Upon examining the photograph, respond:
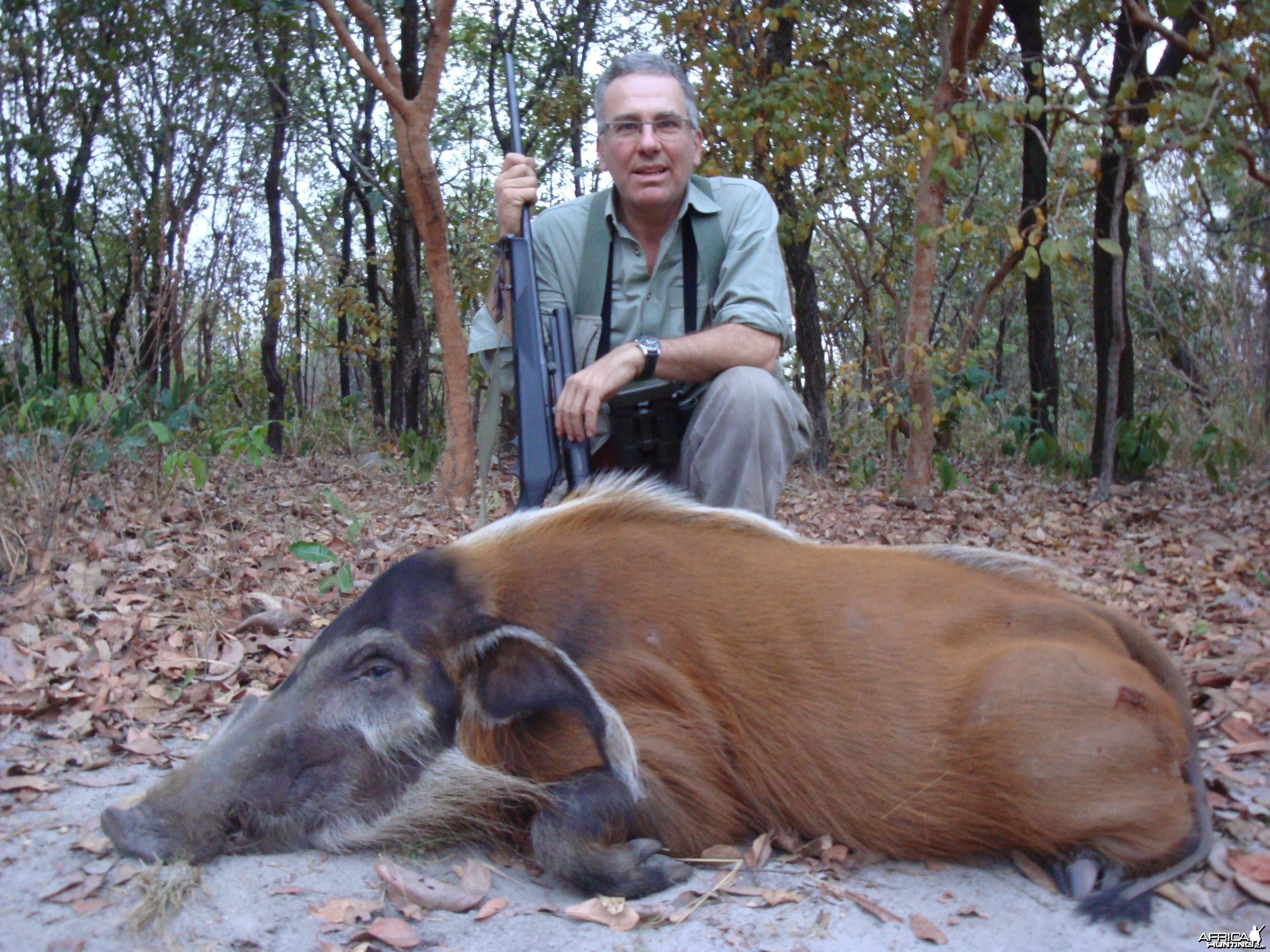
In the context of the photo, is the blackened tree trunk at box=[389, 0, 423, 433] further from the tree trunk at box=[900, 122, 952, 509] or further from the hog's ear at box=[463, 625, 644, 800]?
the hog's ear at box=[463, 625, 644, 800]

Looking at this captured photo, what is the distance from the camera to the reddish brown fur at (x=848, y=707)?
7.20ft

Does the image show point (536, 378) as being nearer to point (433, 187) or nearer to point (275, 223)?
point (433, 187)

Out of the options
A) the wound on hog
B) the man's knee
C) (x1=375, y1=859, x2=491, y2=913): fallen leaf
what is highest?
the man's knee

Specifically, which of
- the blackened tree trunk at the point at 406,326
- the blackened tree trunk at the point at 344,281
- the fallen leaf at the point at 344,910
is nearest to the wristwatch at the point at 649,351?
the fallen leaf at the point at 344,910

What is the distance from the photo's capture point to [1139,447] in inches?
292

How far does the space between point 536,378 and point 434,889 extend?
162 cm

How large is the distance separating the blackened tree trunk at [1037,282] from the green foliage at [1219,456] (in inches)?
42.8

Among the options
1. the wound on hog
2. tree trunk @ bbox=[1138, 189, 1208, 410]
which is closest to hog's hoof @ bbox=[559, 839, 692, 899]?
the wound on hog

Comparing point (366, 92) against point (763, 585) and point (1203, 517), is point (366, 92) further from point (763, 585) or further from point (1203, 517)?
point (763, 585)

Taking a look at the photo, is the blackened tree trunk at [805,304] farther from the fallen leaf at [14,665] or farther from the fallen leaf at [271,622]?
the fallen leaf at [14,665]

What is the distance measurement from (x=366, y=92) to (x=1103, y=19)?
8.36m

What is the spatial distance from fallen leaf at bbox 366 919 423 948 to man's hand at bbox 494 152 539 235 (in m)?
2.17

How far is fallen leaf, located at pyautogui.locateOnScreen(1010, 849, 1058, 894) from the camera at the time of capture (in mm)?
2189

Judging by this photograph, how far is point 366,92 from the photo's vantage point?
39.7ft
